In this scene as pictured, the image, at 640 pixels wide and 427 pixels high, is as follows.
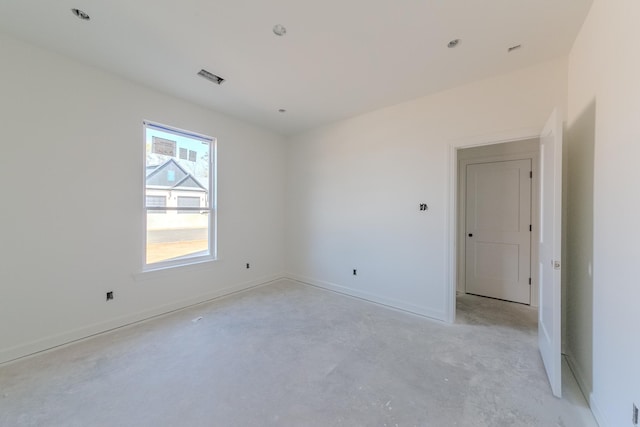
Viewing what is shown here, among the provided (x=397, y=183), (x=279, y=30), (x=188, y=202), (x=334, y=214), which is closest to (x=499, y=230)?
(x=397, y=183)

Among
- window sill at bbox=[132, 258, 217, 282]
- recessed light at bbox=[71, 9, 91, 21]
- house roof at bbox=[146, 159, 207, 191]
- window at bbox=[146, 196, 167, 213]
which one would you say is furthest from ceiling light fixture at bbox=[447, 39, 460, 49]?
window sill at bbox=[132, 258, 217, 282]

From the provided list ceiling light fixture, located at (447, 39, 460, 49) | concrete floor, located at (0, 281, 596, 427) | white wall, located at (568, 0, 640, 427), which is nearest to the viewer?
white wall, located at (568, 0, 640, 427)

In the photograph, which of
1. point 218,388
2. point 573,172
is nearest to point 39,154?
point 218,388

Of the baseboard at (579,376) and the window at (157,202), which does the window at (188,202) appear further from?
the baseboard at (579,376)

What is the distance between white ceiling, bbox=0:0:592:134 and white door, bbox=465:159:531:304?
1662 millimetres

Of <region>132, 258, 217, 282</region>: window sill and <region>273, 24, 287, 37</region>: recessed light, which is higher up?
<region>273, 24, 287, 37</region>: recessed light

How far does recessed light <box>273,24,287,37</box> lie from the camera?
6.39 ft

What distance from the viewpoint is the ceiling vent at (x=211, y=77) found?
2.63m

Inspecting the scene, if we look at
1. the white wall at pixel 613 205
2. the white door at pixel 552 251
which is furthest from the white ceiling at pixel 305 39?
the white door at pixel 552 251

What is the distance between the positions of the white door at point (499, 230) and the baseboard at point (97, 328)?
3.88m

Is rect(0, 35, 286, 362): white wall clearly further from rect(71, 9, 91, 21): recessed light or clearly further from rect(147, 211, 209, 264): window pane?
rect(71, 9, 91, 21): recessed light

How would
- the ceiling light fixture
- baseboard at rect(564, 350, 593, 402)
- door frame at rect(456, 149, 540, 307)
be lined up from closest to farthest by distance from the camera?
1. baseboard at rect(564, 350, 593, 402)
2. the ceiling light fixture
3. door frame at rect(456, 149, 540, 307)

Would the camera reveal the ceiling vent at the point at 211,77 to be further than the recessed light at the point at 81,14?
Yes

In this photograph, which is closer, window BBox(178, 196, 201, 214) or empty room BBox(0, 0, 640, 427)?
empty room BBox(0, 0, 640, 427)
